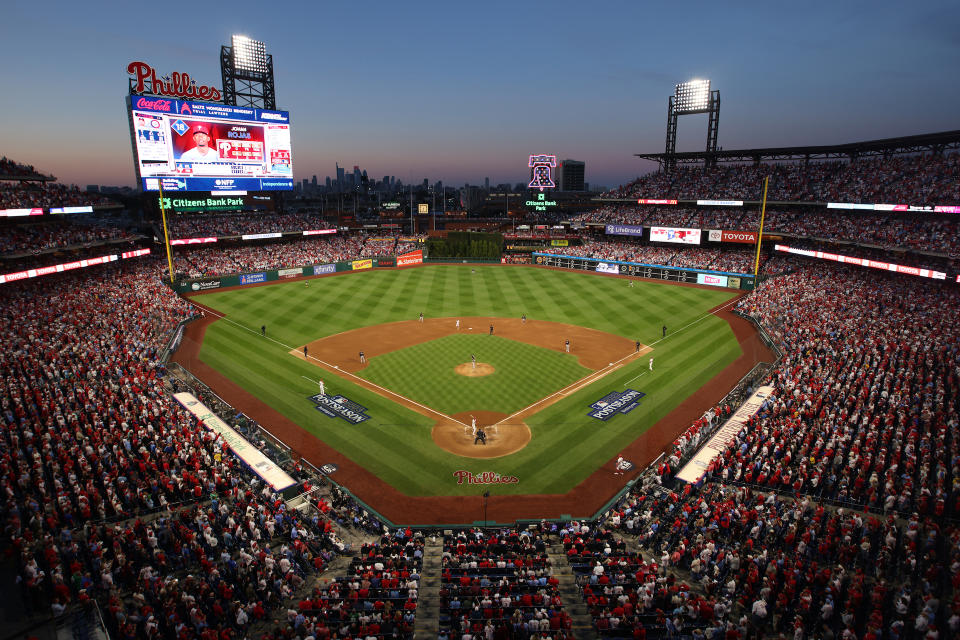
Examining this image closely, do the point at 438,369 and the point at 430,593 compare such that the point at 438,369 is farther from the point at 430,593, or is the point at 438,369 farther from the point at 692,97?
the point at 692,97

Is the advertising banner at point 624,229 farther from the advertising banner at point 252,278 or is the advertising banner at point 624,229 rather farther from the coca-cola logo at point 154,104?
the coca-cola logo at point 154,104

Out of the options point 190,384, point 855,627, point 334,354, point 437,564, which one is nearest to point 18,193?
point 190,384

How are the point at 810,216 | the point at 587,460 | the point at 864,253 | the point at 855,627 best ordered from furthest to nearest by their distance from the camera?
the point at 810,216
the point at 864,253
the point at 587,460
the point at 855,627

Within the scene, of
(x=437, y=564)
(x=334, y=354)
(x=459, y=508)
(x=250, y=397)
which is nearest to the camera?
(x=437, y=564)

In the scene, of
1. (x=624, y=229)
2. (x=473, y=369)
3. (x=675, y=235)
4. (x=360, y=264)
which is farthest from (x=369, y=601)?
(x=624, y=229)

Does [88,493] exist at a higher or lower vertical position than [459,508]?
higher

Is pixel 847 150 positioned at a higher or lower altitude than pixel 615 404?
higher

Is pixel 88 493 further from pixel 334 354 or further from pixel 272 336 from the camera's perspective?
pixel 272 336
